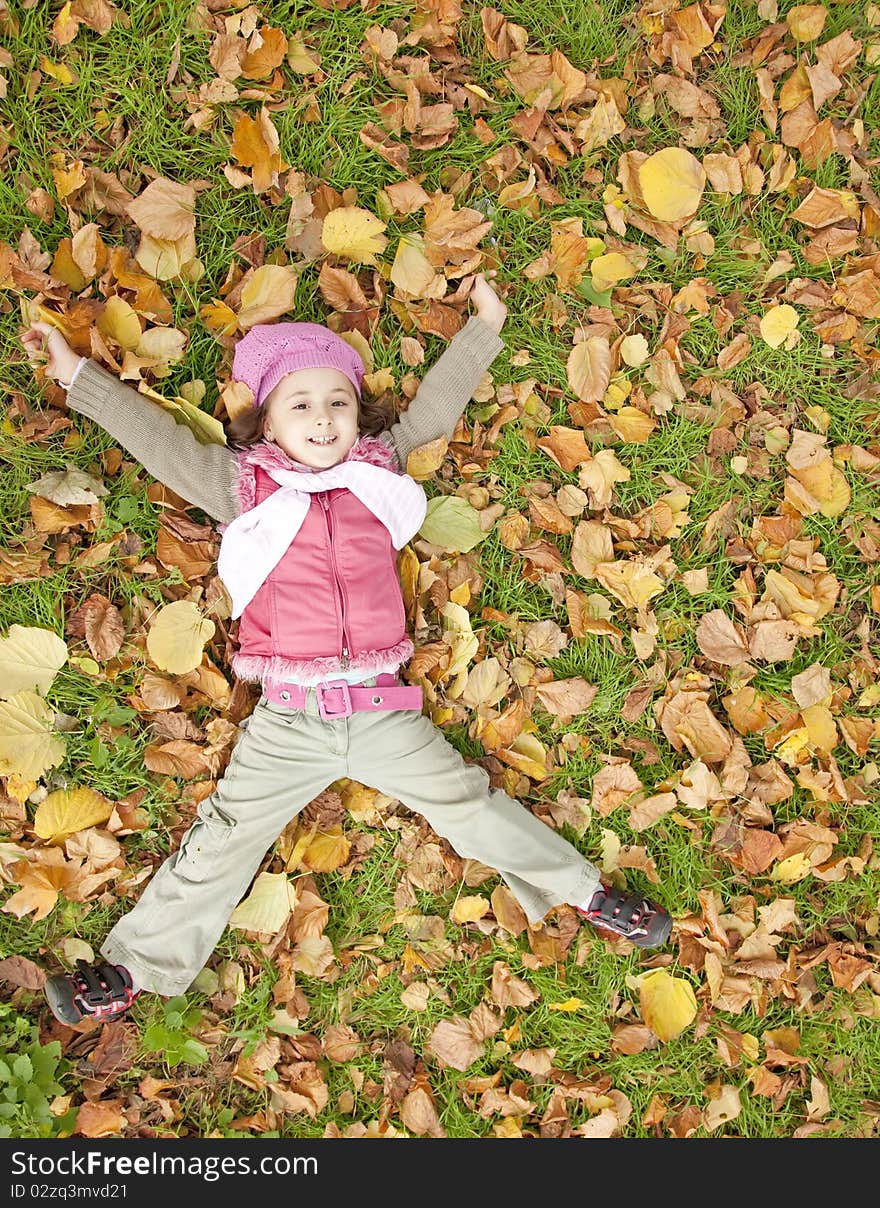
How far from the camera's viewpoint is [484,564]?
2.89 m

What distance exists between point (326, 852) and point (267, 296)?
1632 mm

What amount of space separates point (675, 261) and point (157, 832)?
236 cm

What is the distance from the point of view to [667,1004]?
279cm

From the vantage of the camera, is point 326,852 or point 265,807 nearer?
point 265,807

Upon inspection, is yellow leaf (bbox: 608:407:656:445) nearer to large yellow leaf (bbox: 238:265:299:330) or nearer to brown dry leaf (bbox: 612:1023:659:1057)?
large yellow leaf (bbox: 238:265:299:330)

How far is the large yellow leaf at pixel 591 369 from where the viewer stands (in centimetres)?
289

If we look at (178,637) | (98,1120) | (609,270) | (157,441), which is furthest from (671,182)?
(98,1120)

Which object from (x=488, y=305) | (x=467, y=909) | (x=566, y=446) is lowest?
(x=467, y=909)

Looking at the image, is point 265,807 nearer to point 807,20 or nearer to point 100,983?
point 100,983

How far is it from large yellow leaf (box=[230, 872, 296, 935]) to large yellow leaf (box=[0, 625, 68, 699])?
0.83 metres

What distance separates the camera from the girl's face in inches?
99.5

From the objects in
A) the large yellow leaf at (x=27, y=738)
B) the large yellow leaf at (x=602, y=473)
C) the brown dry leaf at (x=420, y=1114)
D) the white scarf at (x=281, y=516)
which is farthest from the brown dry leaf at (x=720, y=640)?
the large yellow leaf at (x=27, y=738)


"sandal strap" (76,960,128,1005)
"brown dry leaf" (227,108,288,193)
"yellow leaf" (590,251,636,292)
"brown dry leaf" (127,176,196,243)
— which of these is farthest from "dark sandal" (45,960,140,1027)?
"yellow leaf" (590,251,636,292)

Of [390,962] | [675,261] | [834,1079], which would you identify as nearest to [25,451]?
[390,962]
